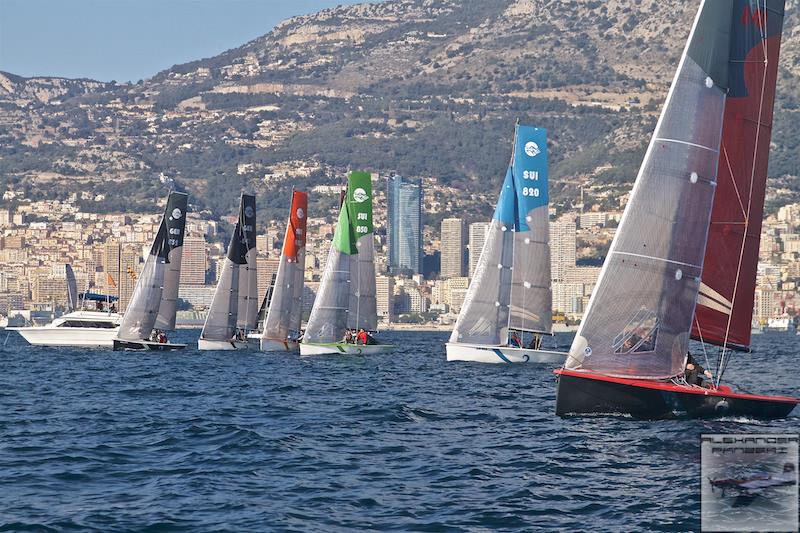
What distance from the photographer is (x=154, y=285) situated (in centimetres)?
6994

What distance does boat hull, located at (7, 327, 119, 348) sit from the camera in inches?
3007

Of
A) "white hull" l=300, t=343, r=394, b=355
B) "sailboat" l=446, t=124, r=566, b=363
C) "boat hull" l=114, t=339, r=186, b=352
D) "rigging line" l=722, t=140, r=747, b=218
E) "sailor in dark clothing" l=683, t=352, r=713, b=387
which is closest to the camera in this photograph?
"sailor in dark clothing" l=683, t=352, r=713, b=387

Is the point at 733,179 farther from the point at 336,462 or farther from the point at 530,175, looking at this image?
the point at 530,175

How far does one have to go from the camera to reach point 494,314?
59.1 m

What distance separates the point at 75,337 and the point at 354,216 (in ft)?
61.5

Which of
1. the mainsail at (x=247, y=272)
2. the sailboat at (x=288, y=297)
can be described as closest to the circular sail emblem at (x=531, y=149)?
the sailboat at (x=288, y=297)

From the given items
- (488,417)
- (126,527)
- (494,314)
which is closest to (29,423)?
(488,417)

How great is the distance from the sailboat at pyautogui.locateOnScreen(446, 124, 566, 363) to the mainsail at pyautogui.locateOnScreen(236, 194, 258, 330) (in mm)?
20987

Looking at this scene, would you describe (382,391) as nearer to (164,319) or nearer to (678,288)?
(678,288)

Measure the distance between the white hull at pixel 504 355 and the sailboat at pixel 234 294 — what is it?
20.1 m

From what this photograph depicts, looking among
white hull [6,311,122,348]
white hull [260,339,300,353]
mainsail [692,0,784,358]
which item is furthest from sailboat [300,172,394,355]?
mainsail [692,0,784,358]

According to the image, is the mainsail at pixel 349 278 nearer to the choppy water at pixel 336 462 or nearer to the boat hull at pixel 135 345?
the boat hull at pixel 135 345

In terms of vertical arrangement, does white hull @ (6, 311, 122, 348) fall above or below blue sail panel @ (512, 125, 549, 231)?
below

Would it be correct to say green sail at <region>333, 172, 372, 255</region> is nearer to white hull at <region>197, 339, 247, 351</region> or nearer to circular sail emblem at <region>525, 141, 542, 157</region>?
circular sail emblem at <region>525, 141, 542, 157</region>
